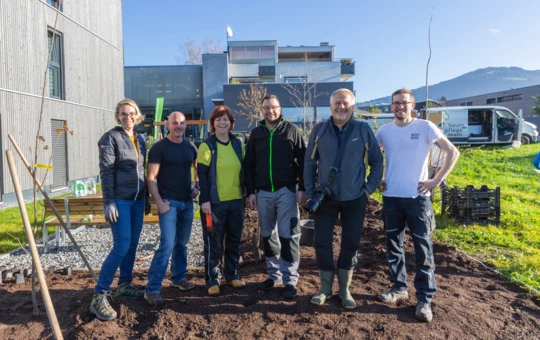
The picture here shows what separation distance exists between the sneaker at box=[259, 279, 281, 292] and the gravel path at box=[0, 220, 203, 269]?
1.57 meters

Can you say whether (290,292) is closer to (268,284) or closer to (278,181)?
(268,284)

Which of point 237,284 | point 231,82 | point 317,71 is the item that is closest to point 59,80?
point 237,284

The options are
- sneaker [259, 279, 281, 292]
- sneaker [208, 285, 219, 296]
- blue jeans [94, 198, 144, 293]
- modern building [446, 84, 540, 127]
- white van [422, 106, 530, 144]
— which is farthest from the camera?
modern building [446, 84, 540, 127]

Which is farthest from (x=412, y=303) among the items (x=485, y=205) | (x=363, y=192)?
(x=485, y=205)

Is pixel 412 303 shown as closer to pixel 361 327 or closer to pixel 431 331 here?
pixel 431 331

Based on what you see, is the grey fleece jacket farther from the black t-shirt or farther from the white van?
the white van

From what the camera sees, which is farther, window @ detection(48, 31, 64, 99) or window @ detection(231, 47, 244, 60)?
window @ detection(231, 47, 244, 60)

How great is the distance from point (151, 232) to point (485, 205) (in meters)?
6.11

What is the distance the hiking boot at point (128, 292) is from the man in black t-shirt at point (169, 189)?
0.54ft

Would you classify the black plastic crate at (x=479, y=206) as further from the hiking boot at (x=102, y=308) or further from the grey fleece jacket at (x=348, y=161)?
the hiking boot at (x=102, y=308)

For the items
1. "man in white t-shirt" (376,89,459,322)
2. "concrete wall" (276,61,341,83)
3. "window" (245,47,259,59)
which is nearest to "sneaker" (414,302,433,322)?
"man in white t-shirt" (376,89,459,322)

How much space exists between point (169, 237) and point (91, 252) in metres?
3.08

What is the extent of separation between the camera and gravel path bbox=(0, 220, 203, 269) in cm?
545

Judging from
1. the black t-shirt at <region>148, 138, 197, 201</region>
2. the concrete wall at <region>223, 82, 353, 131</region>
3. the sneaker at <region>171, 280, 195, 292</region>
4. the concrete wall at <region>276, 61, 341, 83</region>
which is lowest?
the sneaker at <region>171, 280, 195, 292</region>
